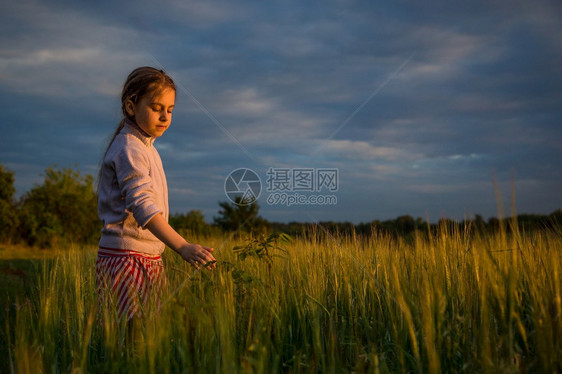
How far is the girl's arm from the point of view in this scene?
7.07ft

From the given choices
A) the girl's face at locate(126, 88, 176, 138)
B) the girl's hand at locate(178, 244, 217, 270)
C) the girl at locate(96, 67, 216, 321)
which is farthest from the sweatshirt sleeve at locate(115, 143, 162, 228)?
the girl's hand at locate(178, 244, 217, 270)

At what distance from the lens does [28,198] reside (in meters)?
16.2

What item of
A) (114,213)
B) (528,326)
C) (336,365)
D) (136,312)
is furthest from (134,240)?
(528,326)

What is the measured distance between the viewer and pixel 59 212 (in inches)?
650

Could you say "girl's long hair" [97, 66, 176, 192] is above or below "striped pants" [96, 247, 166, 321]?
above

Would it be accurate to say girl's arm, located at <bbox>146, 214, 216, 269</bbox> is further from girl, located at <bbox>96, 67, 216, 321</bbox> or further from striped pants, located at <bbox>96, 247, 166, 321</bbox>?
striped pants, located at <bbox>96, 247, 166, 321</bbox>

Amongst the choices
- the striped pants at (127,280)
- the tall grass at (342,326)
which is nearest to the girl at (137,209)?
the striped pants at (127,280)

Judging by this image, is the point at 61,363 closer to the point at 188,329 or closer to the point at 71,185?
the point at 188,329

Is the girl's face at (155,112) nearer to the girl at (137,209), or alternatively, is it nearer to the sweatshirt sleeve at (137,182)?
the girl at (137,209)

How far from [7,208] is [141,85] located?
15.1m

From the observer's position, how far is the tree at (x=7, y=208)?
15.0 meters

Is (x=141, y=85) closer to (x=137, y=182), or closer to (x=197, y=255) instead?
(x=137, y=182)

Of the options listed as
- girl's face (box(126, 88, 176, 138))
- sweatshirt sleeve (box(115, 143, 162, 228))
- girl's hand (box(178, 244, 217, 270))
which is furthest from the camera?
girl's face (box(126, 88, 176, 138))

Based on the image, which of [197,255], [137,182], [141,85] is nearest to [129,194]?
[137,182]
